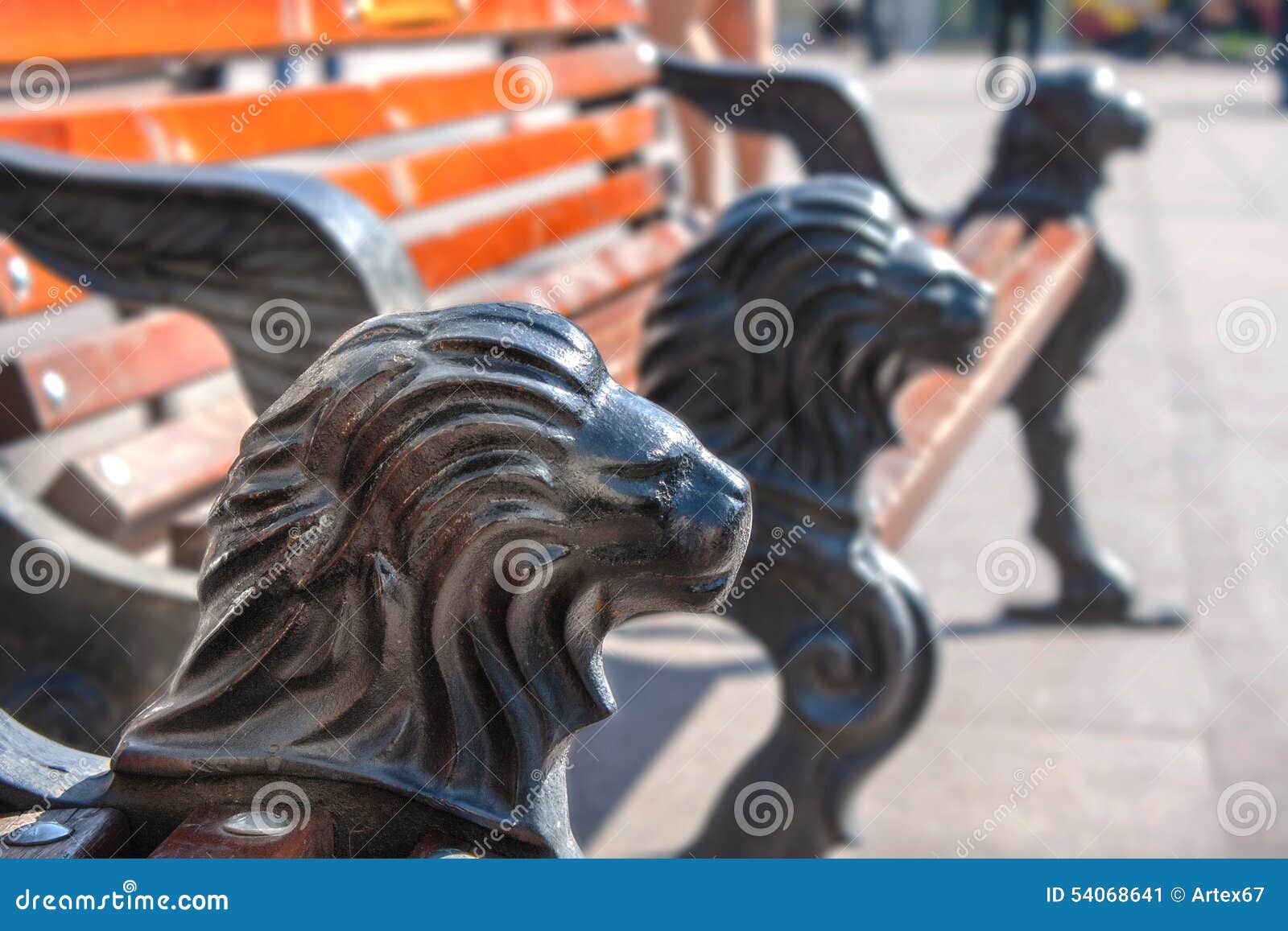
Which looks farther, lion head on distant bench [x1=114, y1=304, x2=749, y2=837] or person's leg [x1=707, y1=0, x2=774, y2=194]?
person's leg [x1=707, y1=0, x2=774, y2=194]

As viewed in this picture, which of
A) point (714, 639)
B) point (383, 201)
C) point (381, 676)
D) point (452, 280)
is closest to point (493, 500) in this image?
point (381, 676)

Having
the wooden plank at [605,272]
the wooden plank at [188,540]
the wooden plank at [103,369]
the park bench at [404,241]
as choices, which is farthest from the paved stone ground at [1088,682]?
the wooden plank at [103,369]

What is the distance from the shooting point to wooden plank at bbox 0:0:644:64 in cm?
200

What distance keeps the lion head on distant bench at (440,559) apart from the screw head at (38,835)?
0.18 ft

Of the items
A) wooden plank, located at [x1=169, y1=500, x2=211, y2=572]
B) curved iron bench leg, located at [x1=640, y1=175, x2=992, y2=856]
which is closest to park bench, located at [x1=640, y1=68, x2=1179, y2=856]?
curved iron bench leg, located at [x1=640, y1=175, x2=992, y2=856]

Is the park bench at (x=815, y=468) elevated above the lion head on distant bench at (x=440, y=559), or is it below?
below

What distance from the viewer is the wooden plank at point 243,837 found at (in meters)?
0.86

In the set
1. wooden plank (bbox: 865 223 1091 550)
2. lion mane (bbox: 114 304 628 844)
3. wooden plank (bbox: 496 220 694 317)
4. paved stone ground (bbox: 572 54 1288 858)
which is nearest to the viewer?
lion mane (bbox: 114 304 628 844)

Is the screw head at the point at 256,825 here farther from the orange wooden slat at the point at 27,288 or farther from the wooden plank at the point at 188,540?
the orange wooden slat at the point at 27,288

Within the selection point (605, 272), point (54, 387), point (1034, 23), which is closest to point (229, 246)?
point (54, 387)

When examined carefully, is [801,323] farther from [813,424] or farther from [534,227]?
[534,227]

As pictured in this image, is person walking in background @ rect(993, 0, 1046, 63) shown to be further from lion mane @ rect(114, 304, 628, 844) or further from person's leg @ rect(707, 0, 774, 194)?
lion mane @ rect(114, 304, 628, 844)

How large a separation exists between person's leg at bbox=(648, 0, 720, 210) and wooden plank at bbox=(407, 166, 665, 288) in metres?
0.49
